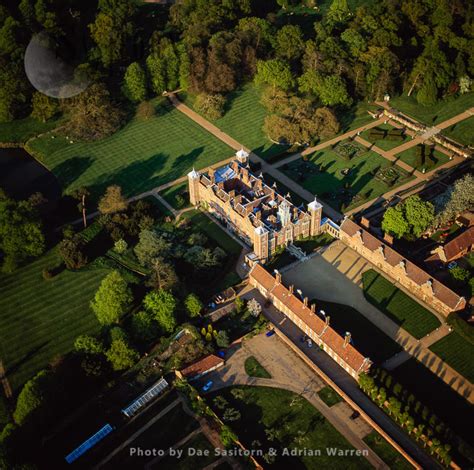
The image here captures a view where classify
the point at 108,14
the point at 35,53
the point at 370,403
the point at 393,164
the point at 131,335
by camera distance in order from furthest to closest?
the point at 108,14 → the point at 35,53 → the point at 393,164 → the point at 131,335 → the point at 370,403

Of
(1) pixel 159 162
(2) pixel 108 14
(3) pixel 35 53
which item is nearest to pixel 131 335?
(1) pixel 159 162

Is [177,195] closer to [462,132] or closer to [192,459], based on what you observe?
[192,459]

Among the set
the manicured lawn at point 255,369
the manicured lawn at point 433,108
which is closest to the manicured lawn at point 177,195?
the manicured lawn at point 255,369

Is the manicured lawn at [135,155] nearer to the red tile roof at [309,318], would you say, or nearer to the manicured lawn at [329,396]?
the red tile roof at [309,318]

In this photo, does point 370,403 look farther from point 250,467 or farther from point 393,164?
point 393,164

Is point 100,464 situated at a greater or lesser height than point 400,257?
lesser

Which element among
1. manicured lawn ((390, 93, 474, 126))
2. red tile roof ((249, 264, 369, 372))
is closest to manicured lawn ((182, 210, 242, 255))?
red tile roof ((249, 264, 369, 372))
